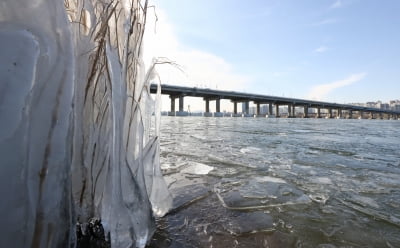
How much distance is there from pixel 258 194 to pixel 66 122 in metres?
1.78

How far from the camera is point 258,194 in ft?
7.02

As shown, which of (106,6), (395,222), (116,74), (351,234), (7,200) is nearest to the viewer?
(7,200)

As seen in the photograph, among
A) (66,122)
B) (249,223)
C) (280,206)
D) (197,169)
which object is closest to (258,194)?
(280,206)

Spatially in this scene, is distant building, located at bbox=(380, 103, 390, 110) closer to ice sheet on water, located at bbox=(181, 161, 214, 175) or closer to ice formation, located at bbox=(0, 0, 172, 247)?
ice sheet on water, located at bbox=(181, 161, 214, 175)

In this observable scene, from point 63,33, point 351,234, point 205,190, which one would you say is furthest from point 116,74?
point 351,234

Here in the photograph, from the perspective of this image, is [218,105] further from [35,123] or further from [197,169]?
[35,123]

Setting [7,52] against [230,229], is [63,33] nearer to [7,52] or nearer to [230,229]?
[7,52]

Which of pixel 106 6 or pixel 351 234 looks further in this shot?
pixel 351 234

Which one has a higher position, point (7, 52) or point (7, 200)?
point (7, 52)

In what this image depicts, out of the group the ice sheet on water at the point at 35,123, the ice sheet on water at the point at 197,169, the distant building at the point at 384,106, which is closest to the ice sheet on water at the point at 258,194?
the ice sheet on water at the point at 197,169

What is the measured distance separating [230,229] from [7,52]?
55.5 inches

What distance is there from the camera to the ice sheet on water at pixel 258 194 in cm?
191

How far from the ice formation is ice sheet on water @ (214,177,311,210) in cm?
90

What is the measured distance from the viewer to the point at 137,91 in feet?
4.63
